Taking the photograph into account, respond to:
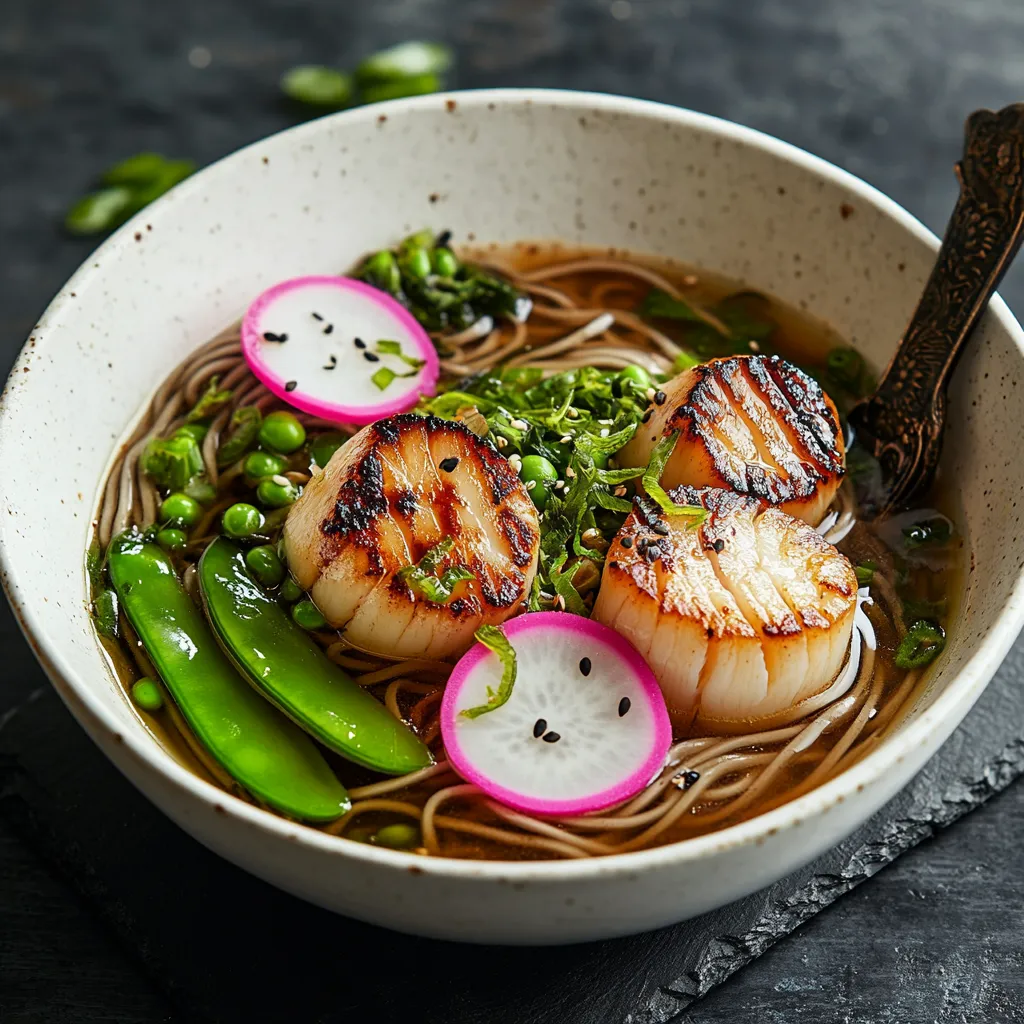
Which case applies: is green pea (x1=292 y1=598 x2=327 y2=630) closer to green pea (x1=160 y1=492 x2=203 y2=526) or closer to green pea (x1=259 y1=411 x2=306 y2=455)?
green pea (x1=160 y1=492 x2=203 y2=526)

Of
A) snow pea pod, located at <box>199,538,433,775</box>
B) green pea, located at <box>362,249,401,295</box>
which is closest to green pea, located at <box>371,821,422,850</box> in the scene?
snow pea pod, located at <box>199,538,433,775</box>

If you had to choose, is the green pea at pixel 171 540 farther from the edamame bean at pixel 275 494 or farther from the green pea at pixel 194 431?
the green pea at pixel 194 431

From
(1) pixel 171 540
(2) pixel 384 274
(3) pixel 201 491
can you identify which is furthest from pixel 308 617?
(2) pixel 384 274

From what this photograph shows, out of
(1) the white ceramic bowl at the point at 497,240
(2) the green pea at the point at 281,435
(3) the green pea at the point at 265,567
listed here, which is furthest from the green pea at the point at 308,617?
(2) the green pea at the point at 281,435

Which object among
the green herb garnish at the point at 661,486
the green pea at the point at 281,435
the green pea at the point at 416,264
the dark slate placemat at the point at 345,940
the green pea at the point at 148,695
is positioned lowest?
the dark slate placemat at the point at 345,940

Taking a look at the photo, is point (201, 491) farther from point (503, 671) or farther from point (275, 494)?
point (503, 671)

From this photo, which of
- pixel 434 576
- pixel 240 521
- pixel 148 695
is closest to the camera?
pixel 434 576

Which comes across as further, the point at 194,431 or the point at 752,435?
the point at 194,431
